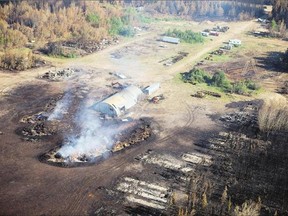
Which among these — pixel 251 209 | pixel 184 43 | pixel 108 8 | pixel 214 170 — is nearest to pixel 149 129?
pixel 214 170

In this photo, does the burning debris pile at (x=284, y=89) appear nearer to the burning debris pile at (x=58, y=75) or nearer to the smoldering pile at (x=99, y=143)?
the smoldering pile at (x=99, y=143)

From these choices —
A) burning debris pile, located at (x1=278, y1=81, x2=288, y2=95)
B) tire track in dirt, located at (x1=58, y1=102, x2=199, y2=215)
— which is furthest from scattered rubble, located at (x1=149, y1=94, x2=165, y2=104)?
burning debris pile, located at (x1=278, y1=81, x2=288, y2=95)

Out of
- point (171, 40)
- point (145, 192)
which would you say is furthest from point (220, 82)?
point (145, 192)

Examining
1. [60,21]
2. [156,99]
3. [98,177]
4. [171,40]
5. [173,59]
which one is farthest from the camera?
[171,40]

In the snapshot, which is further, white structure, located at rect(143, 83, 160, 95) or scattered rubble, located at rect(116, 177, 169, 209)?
white structure, located at rect(143, 83, 160, 95)

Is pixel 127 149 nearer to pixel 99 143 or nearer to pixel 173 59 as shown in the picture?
pixel 99 143

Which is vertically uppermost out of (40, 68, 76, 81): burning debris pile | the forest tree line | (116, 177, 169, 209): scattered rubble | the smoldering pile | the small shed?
the forest tree line

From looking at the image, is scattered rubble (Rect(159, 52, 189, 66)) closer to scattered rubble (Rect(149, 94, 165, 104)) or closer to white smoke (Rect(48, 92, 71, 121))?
scattered rubble (Rect(149, 94, 165, 104))
